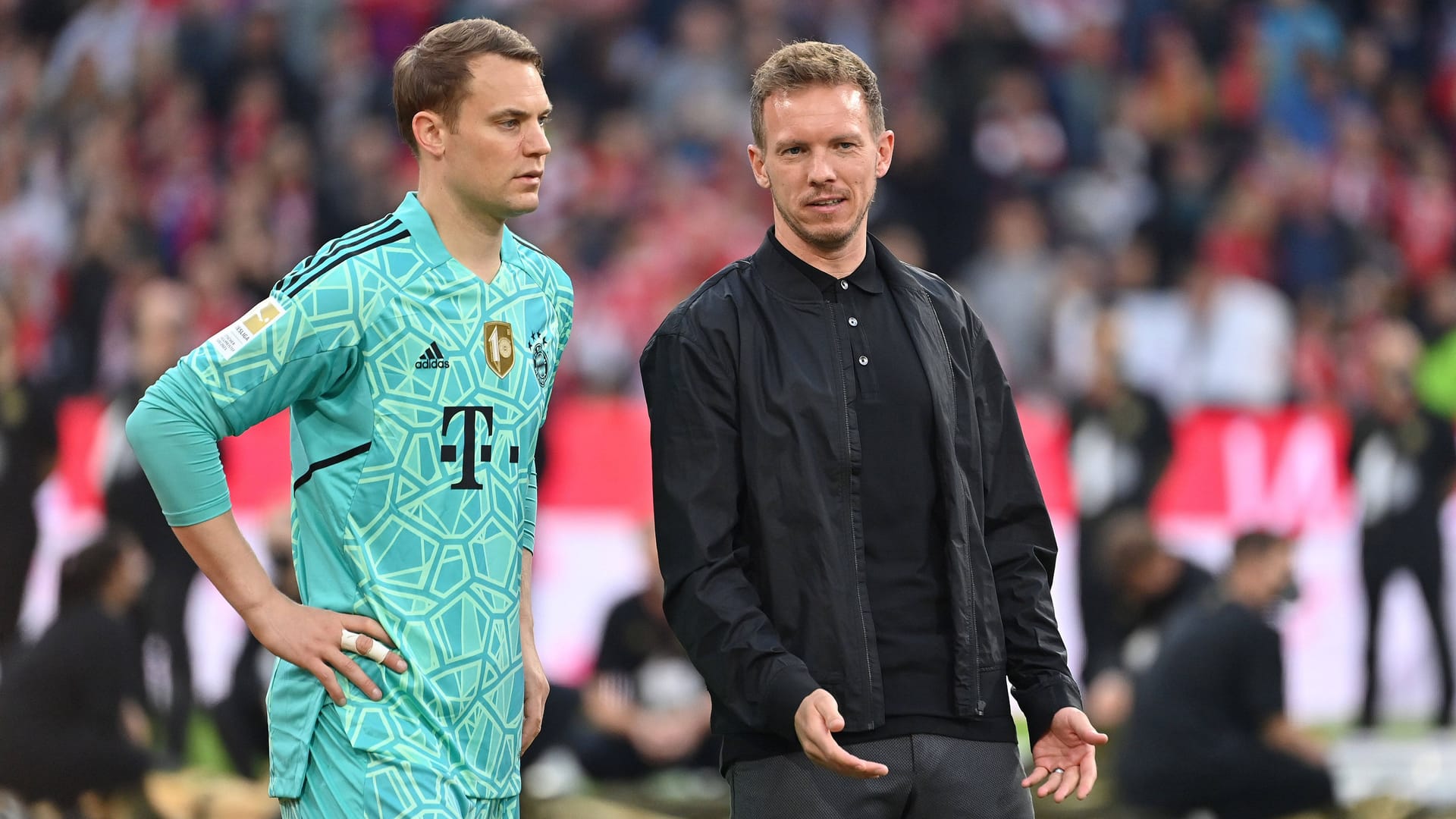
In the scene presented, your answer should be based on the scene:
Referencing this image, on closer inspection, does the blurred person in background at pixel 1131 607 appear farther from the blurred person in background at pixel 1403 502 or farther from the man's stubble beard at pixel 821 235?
the man's stubble beard at pixel 821 235

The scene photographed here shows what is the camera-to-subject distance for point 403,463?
313cm

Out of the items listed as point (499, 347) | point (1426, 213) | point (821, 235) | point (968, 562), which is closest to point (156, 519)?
point (499, 347)

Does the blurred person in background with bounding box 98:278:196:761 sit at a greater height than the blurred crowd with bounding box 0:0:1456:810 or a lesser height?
lesser

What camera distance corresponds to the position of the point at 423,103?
3.31 metres

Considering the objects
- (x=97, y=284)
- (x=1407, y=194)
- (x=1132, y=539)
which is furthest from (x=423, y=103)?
(x=1407, y=194)

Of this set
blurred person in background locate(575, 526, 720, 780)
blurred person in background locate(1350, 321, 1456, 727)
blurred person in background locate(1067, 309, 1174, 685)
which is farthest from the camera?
blurred person in background locate(1350, 321, 1456, 727)

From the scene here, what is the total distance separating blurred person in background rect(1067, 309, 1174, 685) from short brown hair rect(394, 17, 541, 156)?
5.99m

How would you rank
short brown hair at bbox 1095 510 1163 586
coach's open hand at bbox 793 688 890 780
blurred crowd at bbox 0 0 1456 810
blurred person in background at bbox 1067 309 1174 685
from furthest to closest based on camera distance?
1. blurred crowd at bbox 0 0 1456 810
2. blurred person in background at bbox 1067 309 1174 685
3. short brown hair at bbox 1095 510 1163 586
4. coach's open hand at bbox 793 688 890 780

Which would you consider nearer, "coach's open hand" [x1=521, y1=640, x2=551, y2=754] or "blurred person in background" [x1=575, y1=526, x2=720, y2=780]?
"coach's open hand" [x1=521, y1=640, x2=551, y2=754]

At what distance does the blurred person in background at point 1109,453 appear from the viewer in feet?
29.2

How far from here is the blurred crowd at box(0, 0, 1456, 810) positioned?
1047 centimetres

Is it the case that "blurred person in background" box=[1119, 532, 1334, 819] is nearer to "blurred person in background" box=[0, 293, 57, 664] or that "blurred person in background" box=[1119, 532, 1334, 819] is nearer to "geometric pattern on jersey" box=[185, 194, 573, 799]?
"geometric pattern on jersey" box=[185, 194, 573, 799]

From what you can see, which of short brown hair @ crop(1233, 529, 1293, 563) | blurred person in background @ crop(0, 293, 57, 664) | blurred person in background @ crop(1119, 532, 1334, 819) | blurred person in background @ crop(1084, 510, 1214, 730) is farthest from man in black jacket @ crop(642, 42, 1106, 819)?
blurred person in background @ crop(0, 293, 57, 664)

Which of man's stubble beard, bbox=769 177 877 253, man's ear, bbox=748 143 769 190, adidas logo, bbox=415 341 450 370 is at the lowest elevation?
adidas logo, bbox=415 341 450 370
